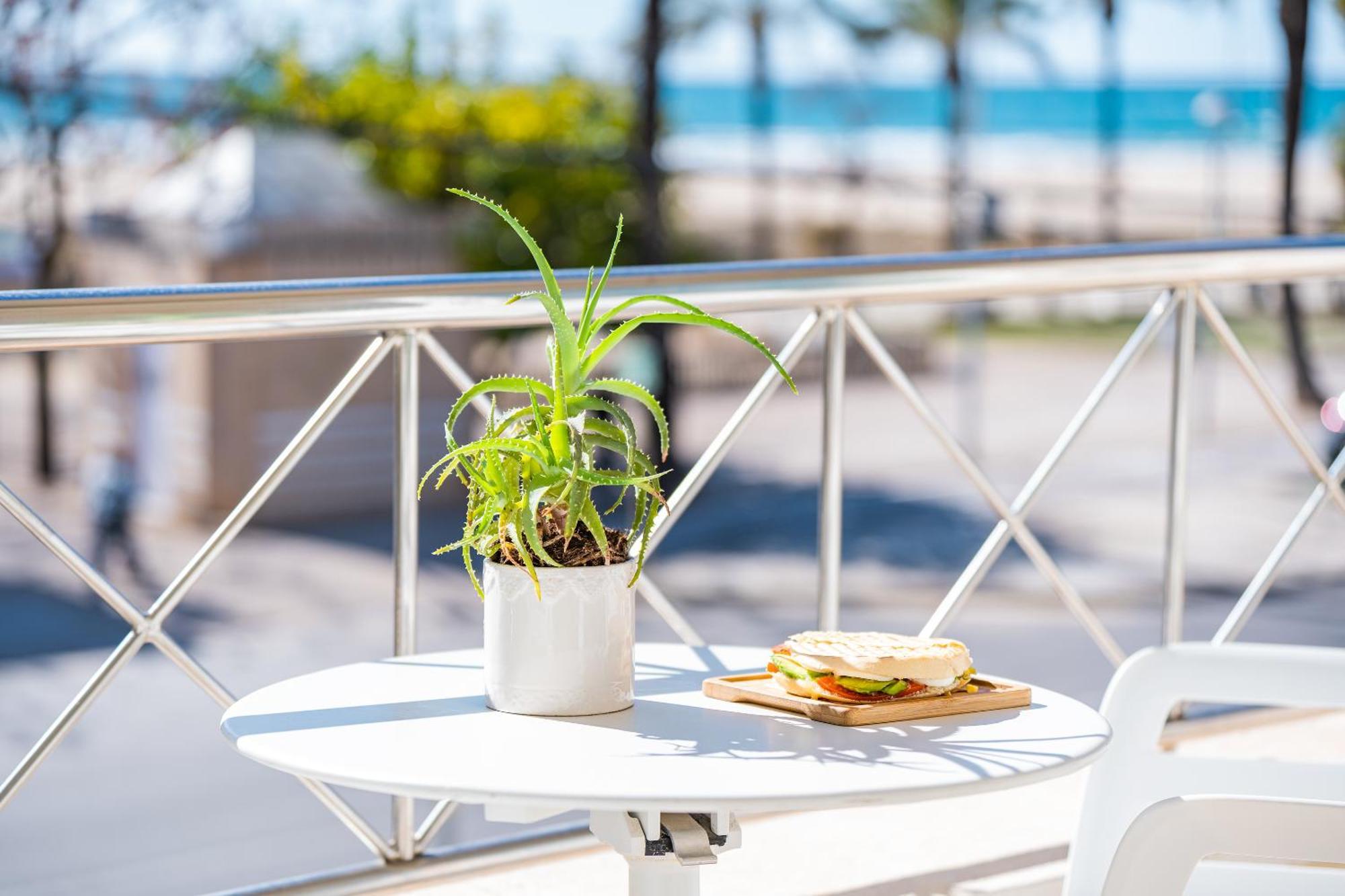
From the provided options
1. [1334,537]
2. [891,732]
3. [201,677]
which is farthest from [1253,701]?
[1334,537]

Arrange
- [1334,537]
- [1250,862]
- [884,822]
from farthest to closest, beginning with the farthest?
[1334,537] → [884,822] → [1250,862]

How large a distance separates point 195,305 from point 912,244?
24948 mm

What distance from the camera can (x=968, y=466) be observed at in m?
2.35

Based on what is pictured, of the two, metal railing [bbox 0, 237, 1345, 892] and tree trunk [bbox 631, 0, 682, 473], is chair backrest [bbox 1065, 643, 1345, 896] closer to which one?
metal railing [bbox 0, 237, 1345, 892]

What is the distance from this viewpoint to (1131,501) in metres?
19.1

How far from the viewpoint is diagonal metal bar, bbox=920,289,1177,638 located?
7.68 ft

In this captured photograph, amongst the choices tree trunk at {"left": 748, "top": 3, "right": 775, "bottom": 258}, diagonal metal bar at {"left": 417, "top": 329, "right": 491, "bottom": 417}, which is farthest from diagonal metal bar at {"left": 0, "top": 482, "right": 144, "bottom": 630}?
tree trunk at {"left": 748, "top": 3, "right": 775, "bottom": 258}

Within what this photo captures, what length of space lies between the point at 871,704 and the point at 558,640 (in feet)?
0.86

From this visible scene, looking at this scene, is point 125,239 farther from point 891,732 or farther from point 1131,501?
point 891,732

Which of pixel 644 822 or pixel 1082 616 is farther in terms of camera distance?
pixel 1082 616

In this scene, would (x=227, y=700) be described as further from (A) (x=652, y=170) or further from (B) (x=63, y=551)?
(A) (x=652, y=170)

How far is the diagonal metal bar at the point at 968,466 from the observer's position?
7.50ft

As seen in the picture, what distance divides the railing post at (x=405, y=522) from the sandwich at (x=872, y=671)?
69 centimetres

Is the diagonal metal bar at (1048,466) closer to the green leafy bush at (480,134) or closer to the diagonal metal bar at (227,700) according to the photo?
the diagonal metal bar at (227,700)
